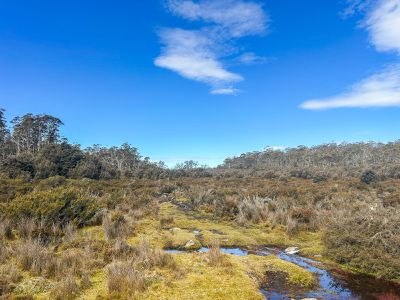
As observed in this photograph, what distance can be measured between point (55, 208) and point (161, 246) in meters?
5.02

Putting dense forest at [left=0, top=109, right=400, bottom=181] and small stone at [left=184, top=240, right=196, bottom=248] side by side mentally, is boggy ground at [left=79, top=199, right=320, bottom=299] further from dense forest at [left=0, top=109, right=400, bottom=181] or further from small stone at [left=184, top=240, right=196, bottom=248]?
dense forest at [left=0, top=109, right=400, bottom=181]

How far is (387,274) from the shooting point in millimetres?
10961

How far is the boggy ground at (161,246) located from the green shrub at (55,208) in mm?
48

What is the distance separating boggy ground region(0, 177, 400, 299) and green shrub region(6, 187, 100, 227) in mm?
48

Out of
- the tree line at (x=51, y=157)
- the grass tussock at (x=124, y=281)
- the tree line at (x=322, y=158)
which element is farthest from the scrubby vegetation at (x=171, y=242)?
the tree line at (x=322, y=158)

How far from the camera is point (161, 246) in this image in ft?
48.2

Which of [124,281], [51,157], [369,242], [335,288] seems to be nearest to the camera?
→ [124,281]

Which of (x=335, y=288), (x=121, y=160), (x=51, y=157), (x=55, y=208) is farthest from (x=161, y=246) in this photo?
(x=121, y=160)

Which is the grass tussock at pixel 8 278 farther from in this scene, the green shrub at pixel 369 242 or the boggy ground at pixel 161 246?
the green shrub at pixel 369 242

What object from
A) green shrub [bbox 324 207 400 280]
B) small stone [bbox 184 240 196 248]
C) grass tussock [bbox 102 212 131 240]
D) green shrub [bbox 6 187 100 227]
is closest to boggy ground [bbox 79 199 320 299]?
small stone [bbox 184 240 196 248]

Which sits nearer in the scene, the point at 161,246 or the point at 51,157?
the point at 161,246

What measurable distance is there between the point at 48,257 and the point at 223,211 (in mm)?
14338

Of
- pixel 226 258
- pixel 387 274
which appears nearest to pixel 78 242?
pixel 226 258

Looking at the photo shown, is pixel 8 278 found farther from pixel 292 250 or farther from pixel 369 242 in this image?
pixel 369 242
